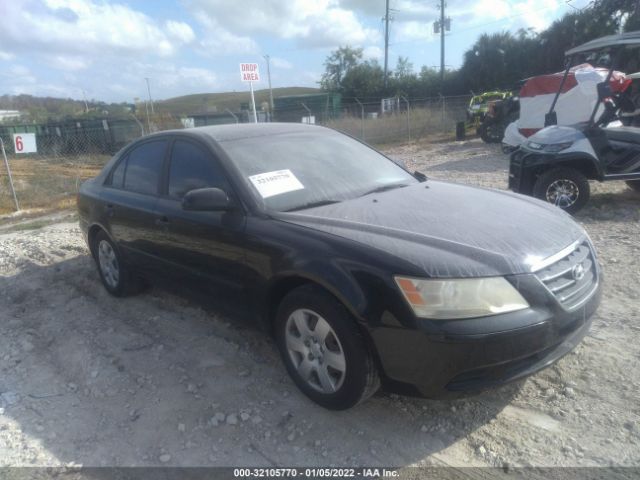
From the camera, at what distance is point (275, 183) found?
3.27 meters

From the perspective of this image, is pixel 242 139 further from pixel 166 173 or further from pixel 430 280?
pixel 430 280

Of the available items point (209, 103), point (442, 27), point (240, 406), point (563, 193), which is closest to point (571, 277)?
point (240, 406)

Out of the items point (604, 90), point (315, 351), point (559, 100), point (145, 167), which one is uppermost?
point (604, 90)

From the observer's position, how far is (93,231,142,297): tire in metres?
4.64

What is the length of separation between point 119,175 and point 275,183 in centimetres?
206

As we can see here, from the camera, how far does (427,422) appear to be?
271cm

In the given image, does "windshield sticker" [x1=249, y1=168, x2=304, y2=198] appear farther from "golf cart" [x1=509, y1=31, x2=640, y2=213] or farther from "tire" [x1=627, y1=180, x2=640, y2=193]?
"tire" [x1=627, y1=180, x2=640, y2=193]

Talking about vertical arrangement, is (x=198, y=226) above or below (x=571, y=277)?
above

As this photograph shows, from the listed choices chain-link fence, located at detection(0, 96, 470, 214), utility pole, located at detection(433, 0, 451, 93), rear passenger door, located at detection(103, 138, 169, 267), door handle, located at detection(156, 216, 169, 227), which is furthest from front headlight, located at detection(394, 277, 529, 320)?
utility pole, located at detection(433, 0, 451, 93)

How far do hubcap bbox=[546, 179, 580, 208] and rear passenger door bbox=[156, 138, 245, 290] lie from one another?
5.10 m

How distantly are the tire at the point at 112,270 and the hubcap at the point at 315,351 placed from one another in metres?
2.29

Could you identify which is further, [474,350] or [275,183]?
[275,183]

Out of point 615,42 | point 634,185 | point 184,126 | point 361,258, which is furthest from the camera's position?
point 184,126

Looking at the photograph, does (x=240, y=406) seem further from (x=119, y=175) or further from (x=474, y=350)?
(x=119, y=175)
